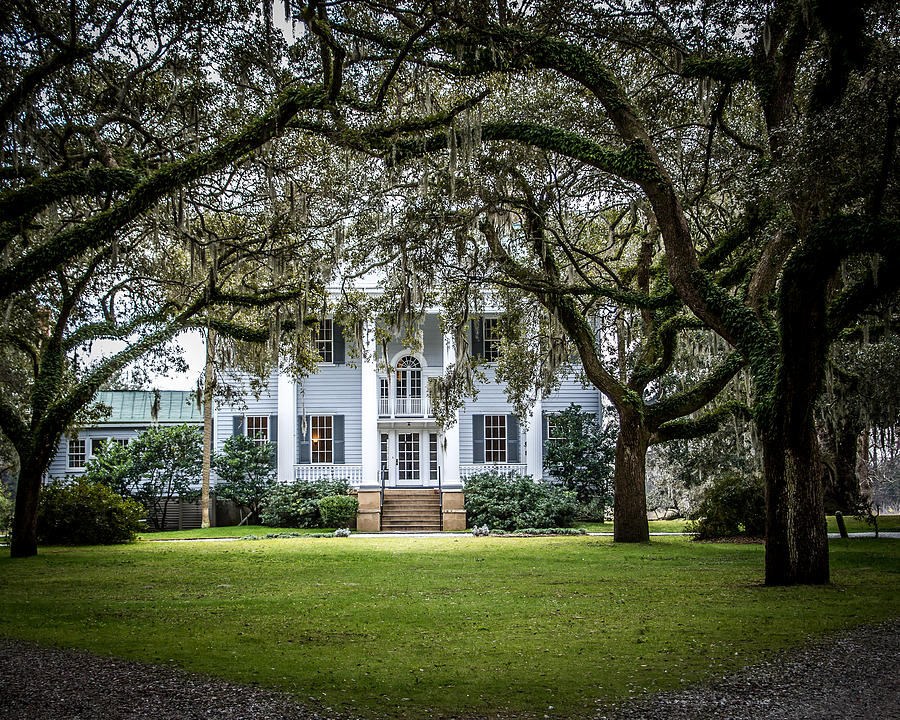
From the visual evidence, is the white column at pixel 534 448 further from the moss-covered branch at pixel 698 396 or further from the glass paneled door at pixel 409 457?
the moss-covered branch at pixel 698 396

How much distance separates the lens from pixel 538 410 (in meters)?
26.7

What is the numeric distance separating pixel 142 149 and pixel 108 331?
440 cm

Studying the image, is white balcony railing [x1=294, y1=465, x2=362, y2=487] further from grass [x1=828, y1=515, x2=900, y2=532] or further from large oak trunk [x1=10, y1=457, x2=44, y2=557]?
grass [x1=828, y1=515, x2=900, y2=532]

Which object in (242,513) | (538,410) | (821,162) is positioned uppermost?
(821,162)

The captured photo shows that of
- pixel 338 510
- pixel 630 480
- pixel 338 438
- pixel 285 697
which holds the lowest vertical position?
pixel 338 510

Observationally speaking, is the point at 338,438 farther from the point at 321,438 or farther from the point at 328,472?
the point at 328,472

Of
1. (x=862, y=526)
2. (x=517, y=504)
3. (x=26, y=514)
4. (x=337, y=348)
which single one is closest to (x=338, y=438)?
(x=337, y=348)

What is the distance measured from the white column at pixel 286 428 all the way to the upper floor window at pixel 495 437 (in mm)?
6861

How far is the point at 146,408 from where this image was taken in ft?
102

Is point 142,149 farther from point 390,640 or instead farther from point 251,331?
point 390,640

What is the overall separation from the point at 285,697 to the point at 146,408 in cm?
2866

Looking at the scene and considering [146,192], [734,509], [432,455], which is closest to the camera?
[146,192]

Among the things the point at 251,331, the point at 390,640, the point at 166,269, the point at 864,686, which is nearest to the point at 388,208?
the point at 251,331

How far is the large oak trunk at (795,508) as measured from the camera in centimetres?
900
